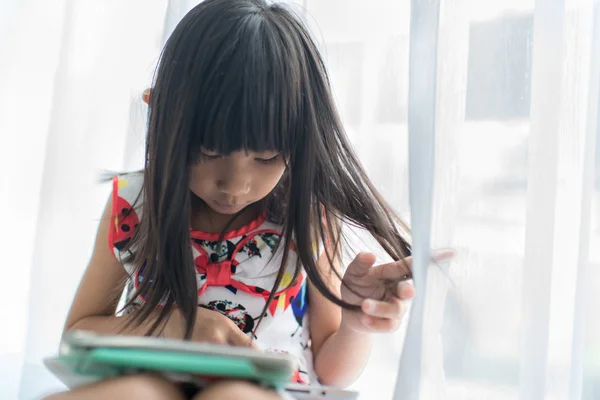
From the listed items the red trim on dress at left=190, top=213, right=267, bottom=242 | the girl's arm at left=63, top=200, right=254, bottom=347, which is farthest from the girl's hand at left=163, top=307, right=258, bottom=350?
the red trim on dress at left=190, top=213, right=267, bottom=242

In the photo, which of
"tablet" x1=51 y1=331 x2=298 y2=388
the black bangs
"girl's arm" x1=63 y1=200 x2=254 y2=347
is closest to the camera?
"tablet" x1=51 y1=331 x2=298 y2=388

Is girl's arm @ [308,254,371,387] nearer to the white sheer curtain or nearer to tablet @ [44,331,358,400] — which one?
the white sheer curtain

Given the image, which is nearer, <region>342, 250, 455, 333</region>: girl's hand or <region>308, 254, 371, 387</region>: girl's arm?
<region>342, 250, 455, 333</region>: girl's hand

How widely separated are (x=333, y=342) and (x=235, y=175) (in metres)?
0.28

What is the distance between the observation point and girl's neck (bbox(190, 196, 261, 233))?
2.86 feet

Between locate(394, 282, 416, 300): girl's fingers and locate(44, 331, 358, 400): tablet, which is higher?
locate(394, 282, 416, 300): girl's fingers

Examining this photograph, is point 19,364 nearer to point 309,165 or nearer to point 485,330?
point 309,165

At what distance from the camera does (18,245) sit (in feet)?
3.62

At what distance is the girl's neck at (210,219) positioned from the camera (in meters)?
0.87

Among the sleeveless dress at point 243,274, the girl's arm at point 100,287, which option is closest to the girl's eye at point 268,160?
the sleeveless dress at point 243,274

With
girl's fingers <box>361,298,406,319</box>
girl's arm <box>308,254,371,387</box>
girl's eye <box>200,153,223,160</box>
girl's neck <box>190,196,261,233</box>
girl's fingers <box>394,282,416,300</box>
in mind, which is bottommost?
girl's arm <box>308,254,371,387</box>

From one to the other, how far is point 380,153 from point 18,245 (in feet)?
2.13

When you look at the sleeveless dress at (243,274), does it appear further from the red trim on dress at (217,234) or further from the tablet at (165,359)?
the tablet at (165,359)

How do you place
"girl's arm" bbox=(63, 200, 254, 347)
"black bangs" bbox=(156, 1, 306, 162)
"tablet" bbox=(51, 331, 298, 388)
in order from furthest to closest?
1. "girl's arm" bbox=(63, 200, 254, 347)
2. "black bangs" bbox=(156, 1, 306, 162)
3. "tablet" bbox=(51, 331, 298, 388)
